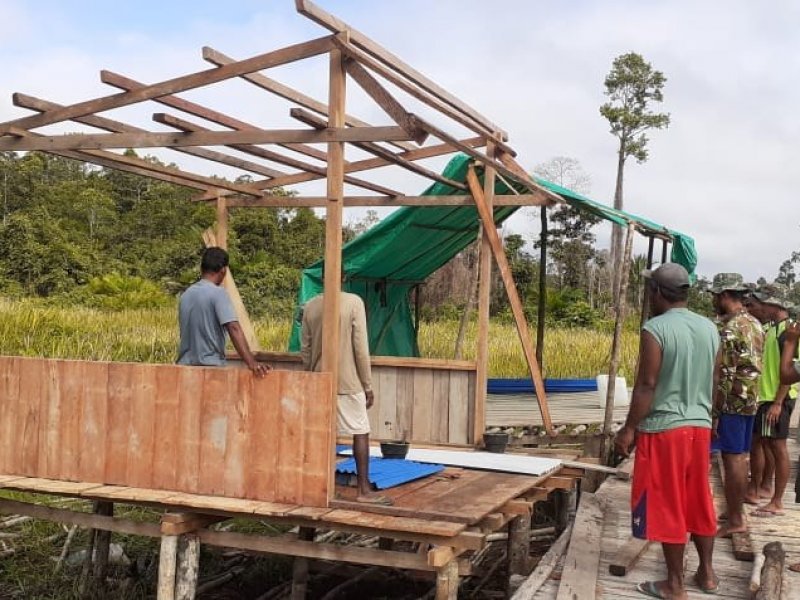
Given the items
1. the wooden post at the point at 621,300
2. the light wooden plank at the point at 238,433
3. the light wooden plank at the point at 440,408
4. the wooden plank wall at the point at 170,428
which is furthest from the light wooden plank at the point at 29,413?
the wooden post at the point at 621,300

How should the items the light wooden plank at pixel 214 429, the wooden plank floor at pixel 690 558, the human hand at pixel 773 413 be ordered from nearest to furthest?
1. the wooden plank floor at pixel 690 558
2. the light wooden plank at pixel 214 429
3. the human hand at pixel 773 413

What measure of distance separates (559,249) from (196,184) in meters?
19.3

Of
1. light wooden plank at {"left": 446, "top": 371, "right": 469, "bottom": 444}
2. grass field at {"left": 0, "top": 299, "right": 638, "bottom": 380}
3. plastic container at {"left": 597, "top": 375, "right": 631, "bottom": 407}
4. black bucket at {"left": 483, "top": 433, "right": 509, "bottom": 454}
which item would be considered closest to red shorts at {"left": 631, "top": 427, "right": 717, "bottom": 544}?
black bucket at {"left": 483, "top": 433, "right": 509, "bottom": 454}

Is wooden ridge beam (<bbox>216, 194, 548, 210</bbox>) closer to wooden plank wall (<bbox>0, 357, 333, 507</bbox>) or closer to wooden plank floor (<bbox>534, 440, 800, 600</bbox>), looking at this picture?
wooden plank floor (<bbox>534, 440, 800, 600</bbox>)

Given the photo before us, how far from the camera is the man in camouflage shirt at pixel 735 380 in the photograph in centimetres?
541

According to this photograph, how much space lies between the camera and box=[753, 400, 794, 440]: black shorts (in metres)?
6.03

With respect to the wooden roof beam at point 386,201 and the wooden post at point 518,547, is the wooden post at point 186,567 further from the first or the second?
the wooden roof beam at point 386,201

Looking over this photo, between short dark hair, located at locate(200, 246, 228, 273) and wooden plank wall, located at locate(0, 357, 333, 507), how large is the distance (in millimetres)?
654

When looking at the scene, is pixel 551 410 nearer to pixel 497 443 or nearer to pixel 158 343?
pixel 497 443

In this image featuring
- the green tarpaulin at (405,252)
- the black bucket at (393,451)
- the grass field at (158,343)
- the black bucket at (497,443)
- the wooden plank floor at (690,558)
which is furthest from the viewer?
the grass field at (158,343)

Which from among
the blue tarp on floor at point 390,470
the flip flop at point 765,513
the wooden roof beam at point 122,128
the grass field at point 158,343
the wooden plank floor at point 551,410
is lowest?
the flip flop at point 765,513

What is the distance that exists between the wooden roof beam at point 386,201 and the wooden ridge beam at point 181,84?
2632 millimetres

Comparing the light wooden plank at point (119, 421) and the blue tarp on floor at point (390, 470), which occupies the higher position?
the light wooden plank at point (119, 421)

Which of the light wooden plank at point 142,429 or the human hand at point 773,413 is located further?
the human hand at point 773,413
